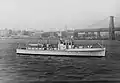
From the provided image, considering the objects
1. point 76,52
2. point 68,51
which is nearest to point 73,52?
point 76,52

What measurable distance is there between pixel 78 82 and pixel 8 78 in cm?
793

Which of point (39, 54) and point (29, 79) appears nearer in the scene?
point (29, 79)

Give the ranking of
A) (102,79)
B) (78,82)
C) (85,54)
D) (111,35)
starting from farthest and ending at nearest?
(111,35), (85,54), (102,79), (78,82)

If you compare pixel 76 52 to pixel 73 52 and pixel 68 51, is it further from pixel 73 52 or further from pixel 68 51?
pixel 68 51

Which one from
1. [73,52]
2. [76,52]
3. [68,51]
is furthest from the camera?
[68,51]

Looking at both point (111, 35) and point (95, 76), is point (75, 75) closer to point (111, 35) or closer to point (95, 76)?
point (95, 76)

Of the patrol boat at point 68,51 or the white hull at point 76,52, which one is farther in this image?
the patrol boat at point 68,51

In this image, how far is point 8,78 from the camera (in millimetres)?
21156

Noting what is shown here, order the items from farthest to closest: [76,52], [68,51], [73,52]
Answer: [68,51] → [73,52] → [76,52]

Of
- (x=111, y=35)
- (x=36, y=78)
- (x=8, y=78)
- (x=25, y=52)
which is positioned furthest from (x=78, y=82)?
(x=111, y=35)

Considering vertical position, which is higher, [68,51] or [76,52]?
[68,51]

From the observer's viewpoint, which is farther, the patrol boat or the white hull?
the patrol boat

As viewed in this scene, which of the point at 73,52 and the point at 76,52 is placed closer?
the point at 76,52

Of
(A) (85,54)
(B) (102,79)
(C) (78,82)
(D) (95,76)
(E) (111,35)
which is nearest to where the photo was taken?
(C) (78,82)
